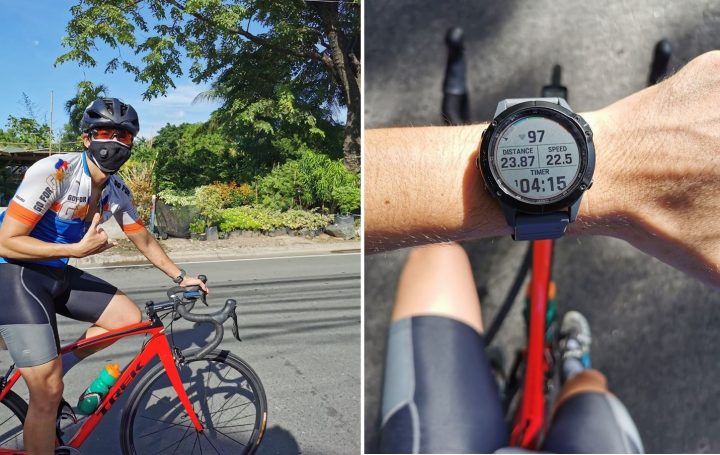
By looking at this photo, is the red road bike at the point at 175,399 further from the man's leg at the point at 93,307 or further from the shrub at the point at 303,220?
the shrub at the point at 303,220

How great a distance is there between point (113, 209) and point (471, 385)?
97 cm

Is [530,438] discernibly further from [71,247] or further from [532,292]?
[71,247]

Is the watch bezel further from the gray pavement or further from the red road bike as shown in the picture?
the red road bike

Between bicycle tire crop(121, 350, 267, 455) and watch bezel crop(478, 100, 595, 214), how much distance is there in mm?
1083

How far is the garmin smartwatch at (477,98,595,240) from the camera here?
1.15 m

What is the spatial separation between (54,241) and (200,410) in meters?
0.81

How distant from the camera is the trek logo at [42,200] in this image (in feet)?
4.55

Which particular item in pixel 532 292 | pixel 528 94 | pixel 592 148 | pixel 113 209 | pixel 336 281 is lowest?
pixel 336 281

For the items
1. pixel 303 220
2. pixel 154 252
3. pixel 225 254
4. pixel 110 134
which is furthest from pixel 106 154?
pixel 303 220

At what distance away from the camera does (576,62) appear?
1.28 m

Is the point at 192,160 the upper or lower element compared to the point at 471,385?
upper

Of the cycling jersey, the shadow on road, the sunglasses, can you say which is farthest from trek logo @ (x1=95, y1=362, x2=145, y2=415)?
the sunglasses

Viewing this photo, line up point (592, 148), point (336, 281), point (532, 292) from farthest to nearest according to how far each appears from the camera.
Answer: point (336, 281), point (532, 292), point (592, 148)

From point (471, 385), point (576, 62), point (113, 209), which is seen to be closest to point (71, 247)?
point (113, 209)
